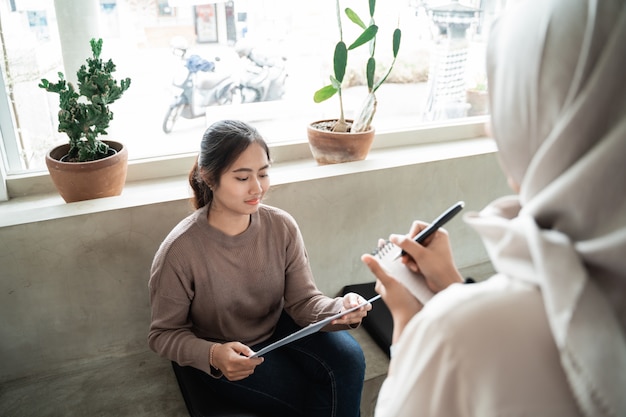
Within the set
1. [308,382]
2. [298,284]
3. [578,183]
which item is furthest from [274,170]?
[578,183]

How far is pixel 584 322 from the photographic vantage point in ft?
1.91

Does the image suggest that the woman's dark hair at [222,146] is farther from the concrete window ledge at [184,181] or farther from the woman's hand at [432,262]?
the woman's hand at [432,262]

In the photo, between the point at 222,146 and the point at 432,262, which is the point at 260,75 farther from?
the point at 432,262

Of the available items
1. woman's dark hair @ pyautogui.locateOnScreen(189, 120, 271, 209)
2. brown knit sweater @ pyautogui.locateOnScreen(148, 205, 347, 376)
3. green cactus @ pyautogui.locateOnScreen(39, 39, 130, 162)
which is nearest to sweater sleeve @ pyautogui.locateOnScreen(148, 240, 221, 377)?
brown knit sweater @ pyautogui.locateOnScreen(148, 205, 347, 376)

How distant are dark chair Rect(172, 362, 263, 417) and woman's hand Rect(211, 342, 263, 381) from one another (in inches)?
4.4

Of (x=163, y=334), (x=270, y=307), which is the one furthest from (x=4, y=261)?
(x=270, y=307)

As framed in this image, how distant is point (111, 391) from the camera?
169 cm

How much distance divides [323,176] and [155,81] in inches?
28.5

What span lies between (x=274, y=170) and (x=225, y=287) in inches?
29.0

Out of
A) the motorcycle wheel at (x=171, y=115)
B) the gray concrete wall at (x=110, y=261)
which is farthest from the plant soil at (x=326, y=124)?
the motorcycle wheel at (x=171, y=115)

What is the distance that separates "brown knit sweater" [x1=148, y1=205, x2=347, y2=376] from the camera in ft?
4.70

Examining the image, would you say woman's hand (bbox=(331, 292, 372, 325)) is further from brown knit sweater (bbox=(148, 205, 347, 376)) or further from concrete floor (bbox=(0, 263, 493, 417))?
concrete floor (bbox=(0, 263, 493, 417))

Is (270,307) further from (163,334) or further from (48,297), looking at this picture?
(48,297)

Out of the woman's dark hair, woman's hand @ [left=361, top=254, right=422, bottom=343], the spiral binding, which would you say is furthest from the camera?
the woman's dark hair
